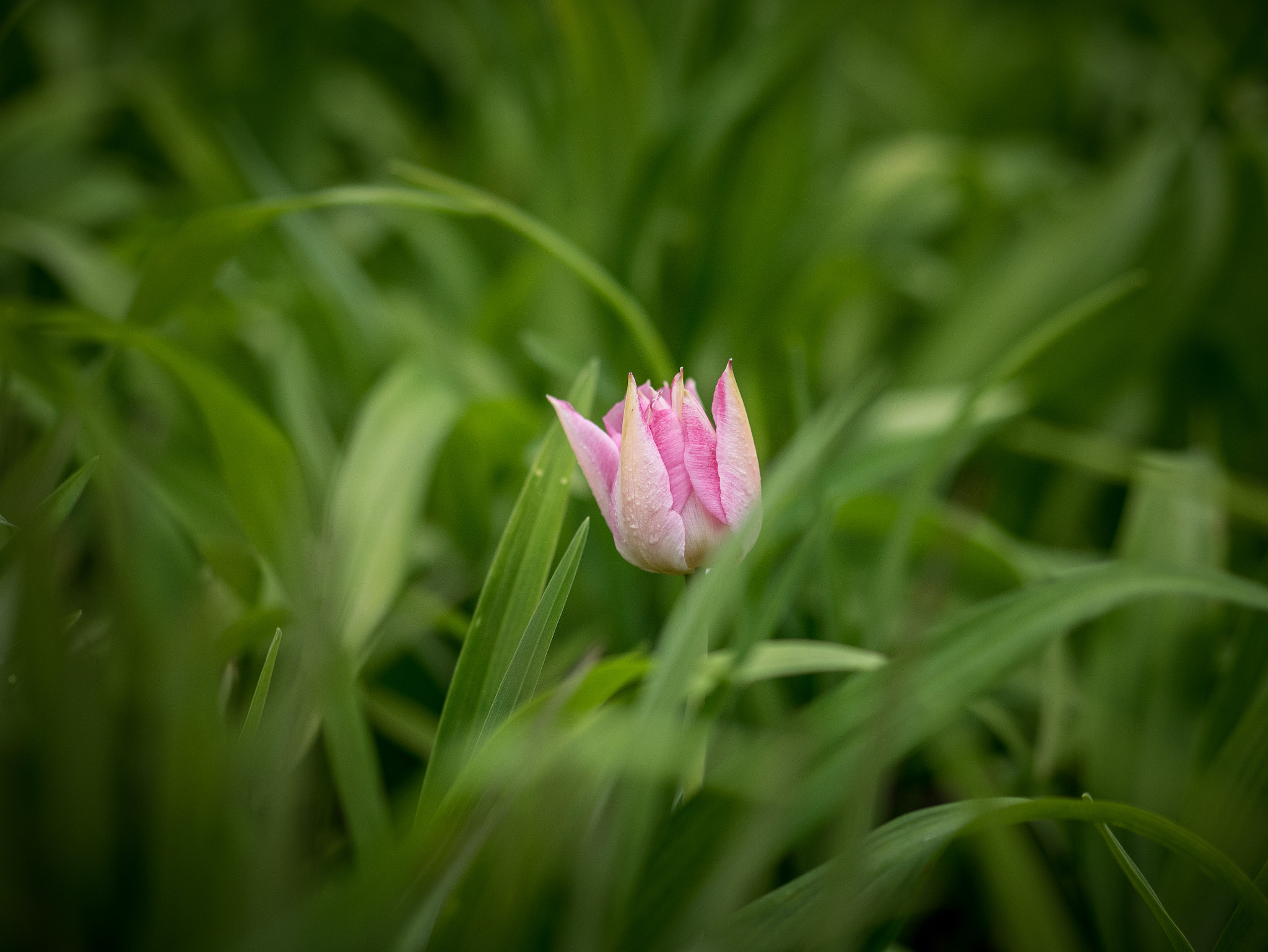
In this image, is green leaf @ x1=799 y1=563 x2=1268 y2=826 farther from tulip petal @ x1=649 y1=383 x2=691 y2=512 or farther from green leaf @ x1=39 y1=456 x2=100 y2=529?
green leaf @ x1=39 y1=456 x2=100 y2=529

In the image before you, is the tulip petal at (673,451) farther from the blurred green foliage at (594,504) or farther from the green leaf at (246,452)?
the green leaf at (246,452)

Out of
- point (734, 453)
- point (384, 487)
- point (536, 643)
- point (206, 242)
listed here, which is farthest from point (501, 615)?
point (206, 242)

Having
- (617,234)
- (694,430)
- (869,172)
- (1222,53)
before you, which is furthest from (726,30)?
(694,430)

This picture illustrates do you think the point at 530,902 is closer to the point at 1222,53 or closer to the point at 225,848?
the point at 225,848

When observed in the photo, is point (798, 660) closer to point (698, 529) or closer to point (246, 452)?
point (698, 529)

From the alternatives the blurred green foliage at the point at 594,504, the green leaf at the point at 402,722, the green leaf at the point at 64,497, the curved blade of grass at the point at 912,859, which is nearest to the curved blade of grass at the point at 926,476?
the blurred green foliage at the point at 594,504

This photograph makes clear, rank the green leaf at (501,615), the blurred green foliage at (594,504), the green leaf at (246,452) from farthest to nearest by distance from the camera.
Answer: the green leaf at (246,452), the green leaf at (501,615), the blurred green foliage at (594,504)

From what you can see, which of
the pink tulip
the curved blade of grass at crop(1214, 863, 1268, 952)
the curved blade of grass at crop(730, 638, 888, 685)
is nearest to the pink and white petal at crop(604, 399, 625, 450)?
the pink tulip

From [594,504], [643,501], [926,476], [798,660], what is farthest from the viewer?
[594,504]
